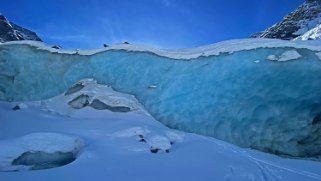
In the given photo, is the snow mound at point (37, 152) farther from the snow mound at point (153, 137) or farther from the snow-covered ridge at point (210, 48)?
the snow-covered ridge at point (210, 48)

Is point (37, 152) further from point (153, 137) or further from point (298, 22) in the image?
point (298, 22)

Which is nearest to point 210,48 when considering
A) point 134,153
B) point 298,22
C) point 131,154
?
point 134,153

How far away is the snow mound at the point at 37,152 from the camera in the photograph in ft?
22.7

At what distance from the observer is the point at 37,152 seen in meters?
7.22

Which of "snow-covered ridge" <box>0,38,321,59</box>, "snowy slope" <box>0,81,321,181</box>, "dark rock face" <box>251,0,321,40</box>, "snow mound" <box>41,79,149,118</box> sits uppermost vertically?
"dark rock face" <box>251,0,321,40</box>

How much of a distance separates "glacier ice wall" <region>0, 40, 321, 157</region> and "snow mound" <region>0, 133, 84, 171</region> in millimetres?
4191

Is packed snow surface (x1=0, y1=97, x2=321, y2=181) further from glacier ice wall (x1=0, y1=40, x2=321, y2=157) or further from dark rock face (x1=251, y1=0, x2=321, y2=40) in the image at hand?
dark rock face (x1=251, y1=0, x2=321, y2=40)

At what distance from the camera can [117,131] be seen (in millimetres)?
9719

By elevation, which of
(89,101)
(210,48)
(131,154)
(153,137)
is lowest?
(131,154)

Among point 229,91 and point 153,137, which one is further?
point 229,91

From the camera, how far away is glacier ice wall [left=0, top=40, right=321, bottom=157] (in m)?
9.84

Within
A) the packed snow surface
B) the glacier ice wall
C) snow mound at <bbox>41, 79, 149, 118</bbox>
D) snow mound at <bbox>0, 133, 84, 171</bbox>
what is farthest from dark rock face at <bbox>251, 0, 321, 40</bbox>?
snow mound at <bbox>0, 133, 84, 171</bbox>

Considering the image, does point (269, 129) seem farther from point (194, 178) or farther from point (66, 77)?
point (66, 77)

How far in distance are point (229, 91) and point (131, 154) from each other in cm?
429
